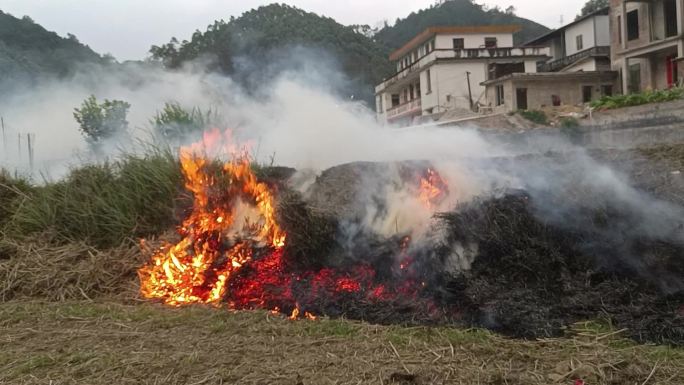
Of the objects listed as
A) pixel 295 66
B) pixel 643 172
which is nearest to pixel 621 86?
pixel 295 66

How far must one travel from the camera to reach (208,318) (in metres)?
4.40

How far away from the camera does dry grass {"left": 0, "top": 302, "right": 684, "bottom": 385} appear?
2.99 metres

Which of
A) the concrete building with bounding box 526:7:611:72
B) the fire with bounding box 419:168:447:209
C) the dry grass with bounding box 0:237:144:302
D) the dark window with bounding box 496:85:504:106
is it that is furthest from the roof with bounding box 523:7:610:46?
the dry grass with bounding box 0:237:144:302

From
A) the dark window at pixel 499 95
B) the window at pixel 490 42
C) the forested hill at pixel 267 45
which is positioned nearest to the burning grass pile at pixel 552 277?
the forested hill at pixel 267 45

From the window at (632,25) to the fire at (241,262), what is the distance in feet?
89.1

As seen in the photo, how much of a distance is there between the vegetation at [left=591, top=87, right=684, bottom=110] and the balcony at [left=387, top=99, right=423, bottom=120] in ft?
60.0

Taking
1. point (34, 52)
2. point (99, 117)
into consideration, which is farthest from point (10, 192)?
point (34, 52)

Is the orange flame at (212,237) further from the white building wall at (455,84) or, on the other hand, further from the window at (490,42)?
the window at (490,42)

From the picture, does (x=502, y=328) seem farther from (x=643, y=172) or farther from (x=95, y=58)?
(x=95, y=58)

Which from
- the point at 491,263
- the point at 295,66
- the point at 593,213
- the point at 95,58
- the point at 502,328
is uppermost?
the point at 95,58

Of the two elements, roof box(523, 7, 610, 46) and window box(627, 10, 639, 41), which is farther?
roof box(523, 7, 610, 46)

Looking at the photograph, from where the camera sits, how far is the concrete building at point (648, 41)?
2539cm

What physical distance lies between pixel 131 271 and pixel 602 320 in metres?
4.20

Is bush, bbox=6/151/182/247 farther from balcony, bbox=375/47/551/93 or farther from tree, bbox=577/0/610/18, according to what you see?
tree, bbox=577/0/610/18
